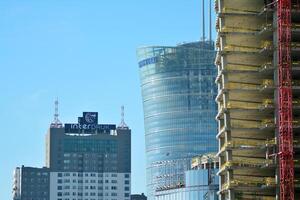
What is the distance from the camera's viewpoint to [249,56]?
178 meters

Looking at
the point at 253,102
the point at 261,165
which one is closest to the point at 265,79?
the point at 253,102

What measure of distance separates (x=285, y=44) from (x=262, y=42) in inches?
291

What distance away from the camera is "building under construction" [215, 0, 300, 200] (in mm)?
169375

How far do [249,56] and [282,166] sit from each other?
73.1ft

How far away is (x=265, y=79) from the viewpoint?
17725 cm

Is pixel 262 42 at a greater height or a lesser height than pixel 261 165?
greater

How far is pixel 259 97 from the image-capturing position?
581 ft

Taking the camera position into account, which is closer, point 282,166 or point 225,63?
point 282,166

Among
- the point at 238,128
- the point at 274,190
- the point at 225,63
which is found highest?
the point at 225,63

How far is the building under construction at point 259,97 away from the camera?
556ft

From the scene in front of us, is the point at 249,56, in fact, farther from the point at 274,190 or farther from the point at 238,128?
the point at 274,190

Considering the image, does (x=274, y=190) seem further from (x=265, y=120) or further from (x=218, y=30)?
(x=218, y=30)

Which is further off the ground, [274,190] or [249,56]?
[249,56]

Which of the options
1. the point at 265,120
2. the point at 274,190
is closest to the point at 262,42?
the point at 265,120
